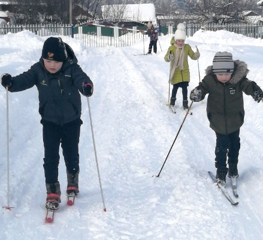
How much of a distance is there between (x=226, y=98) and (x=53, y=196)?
2.30 meters

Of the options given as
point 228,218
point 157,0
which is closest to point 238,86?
point 228,218

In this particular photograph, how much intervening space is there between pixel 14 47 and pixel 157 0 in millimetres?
150000

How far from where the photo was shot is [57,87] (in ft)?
14.9

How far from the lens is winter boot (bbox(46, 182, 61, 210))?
4.52 metres

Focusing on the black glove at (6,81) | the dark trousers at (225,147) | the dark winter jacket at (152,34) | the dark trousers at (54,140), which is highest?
the black glove at (6,81)

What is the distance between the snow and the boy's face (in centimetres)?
137

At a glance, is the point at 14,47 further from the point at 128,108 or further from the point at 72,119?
the point at 72,119

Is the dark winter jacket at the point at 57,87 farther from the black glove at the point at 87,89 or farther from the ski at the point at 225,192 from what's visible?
the ski at the point at 225,192

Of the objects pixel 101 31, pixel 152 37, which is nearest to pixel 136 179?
pixel 152 37

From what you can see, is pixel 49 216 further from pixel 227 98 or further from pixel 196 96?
pixel 227 98

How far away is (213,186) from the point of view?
5.50m

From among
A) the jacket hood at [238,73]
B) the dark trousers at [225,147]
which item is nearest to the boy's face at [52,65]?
the jacket hood at [238,73]

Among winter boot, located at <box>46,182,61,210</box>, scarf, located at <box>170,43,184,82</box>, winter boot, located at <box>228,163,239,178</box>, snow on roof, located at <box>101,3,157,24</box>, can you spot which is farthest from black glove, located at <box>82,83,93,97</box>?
snow on roof, located at <box>101,3,157,24</box>

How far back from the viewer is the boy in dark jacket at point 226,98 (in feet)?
17.2
